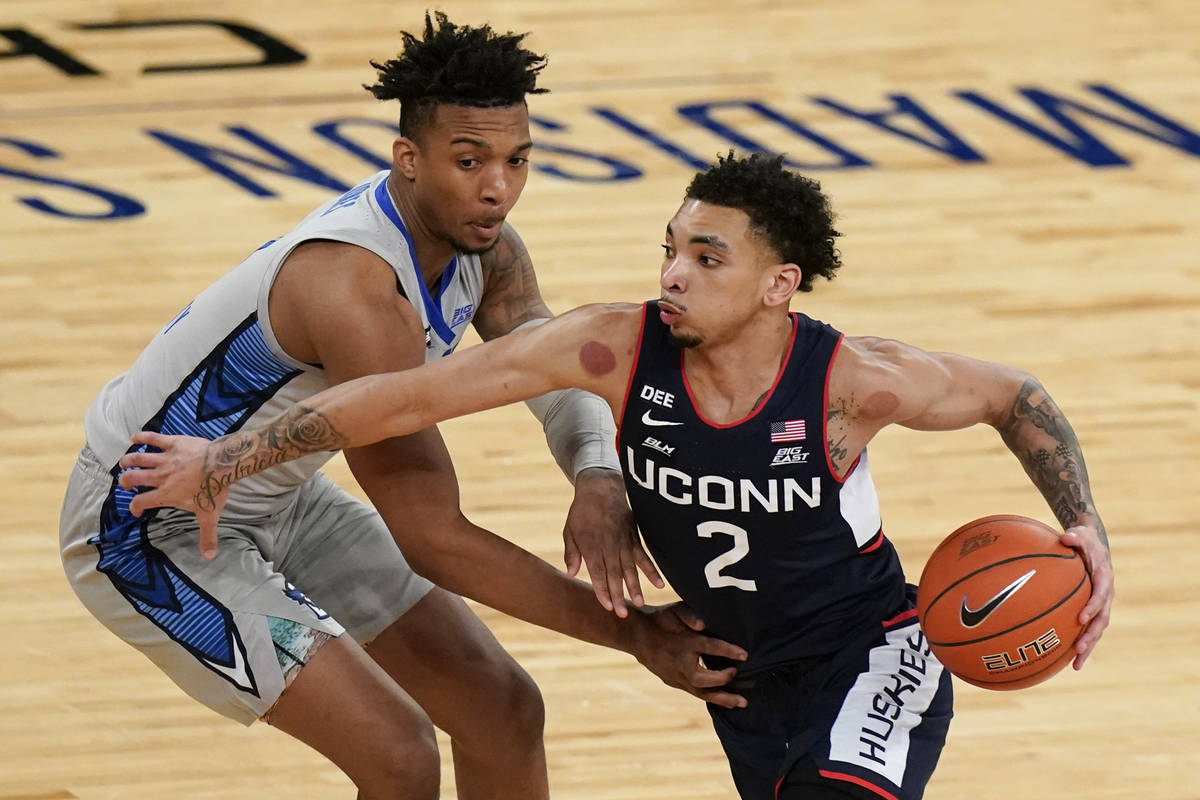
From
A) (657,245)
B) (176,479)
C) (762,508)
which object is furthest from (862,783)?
(657,245)

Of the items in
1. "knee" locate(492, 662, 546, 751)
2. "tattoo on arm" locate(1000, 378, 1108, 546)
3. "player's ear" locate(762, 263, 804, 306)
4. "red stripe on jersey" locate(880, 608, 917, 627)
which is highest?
"player's ear" locate(762, 263, 804, 306)

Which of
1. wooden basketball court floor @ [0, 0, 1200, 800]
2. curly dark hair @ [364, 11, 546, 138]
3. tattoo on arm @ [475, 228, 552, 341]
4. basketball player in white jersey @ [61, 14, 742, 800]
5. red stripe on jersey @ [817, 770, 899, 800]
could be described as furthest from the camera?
wooden basketball court floor @ [0, 0, 1200, 800]

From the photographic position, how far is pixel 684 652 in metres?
3.72

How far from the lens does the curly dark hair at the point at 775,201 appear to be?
349 centimetres

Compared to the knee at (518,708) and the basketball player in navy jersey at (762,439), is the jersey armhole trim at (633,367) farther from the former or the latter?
the knee at (518,708)

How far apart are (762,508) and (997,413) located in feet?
1.96

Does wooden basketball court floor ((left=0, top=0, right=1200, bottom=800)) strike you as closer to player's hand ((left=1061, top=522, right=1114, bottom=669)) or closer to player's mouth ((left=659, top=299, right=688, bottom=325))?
player's hand ((left=1061, top=522, right=1114, bottom=669))

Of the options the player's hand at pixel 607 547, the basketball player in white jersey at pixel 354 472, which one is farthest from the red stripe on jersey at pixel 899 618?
the player's hand at pixel 607 547

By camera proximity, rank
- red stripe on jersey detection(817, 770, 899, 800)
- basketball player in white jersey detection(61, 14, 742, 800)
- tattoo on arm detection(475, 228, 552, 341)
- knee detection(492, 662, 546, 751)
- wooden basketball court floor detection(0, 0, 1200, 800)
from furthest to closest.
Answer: wooden basketball court floor detection(0, 0, 1200, 800)
tattoo on arm detection(475, 228, 552, 341)
knee detection(492, 662, 546, 751)
basketball player in white jersey detection(61, 14, 742, 800)
red stripe on jersey detection(817, 770, 899, 800)

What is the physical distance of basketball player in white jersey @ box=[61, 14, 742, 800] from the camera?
3.65 meters

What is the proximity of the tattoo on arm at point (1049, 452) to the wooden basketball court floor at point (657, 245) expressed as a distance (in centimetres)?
121

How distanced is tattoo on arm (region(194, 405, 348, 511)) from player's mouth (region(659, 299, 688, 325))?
2.25 ft

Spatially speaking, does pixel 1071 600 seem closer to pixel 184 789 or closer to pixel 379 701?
pixel 379 701

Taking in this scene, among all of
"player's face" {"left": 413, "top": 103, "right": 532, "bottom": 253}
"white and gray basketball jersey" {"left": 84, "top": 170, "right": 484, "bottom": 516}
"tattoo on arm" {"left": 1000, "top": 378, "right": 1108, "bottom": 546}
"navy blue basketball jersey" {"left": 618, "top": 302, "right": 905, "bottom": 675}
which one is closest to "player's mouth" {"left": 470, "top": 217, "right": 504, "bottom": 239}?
"player's face" {"left": 413, "top": 103, "right": 532, "bottom": 253}
